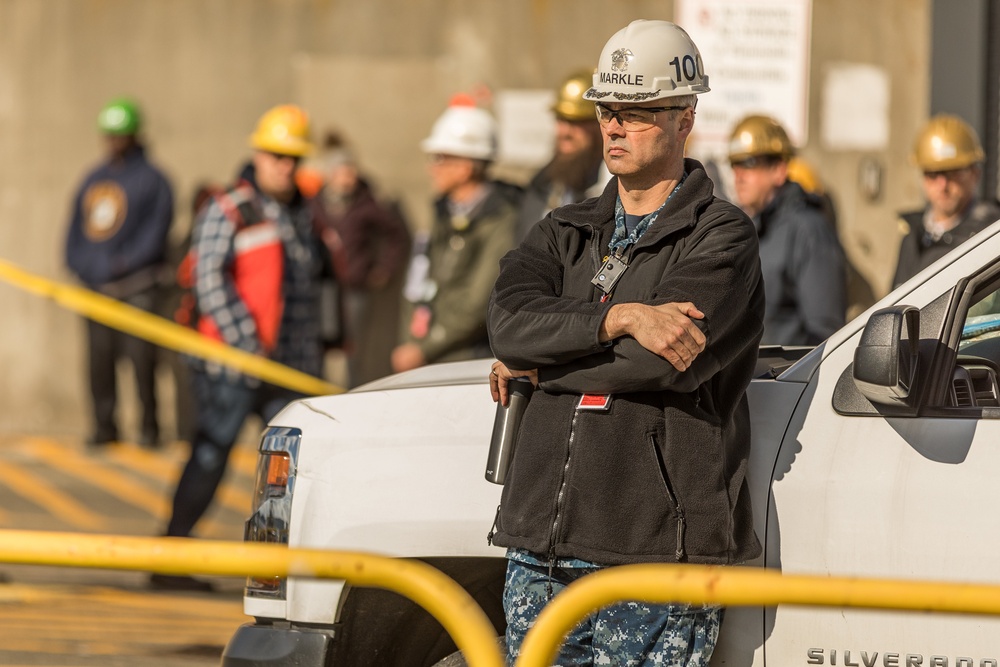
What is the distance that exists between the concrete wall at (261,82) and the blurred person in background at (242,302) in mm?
3811

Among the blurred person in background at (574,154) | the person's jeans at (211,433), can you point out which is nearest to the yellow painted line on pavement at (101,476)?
the person's jeans at (211,433)

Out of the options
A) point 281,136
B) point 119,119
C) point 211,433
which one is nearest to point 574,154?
point 281,136

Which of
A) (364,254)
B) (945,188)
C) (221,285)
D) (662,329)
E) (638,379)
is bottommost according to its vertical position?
(364,254)

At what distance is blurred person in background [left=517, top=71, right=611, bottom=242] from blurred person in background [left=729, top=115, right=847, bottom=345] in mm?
633

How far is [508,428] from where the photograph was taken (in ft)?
11.5

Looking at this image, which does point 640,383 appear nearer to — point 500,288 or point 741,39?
point 500,288

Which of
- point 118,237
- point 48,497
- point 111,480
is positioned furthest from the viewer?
point 118,237

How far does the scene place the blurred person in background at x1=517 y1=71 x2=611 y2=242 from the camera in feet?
22.0

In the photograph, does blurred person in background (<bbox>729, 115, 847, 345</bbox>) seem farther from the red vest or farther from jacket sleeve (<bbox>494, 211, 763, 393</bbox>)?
jacket sleeve (<bbox>494, 211, 763, 393</bbox>)

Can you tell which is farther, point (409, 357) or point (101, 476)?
point (101, 476)

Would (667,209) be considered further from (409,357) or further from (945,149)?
(409,357)

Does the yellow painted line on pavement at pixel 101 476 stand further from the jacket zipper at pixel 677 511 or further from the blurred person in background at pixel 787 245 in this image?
the jacket zipper at pixel 677 511

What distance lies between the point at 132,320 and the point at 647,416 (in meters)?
7.41

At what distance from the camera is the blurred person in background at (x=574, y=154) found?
264 inches
